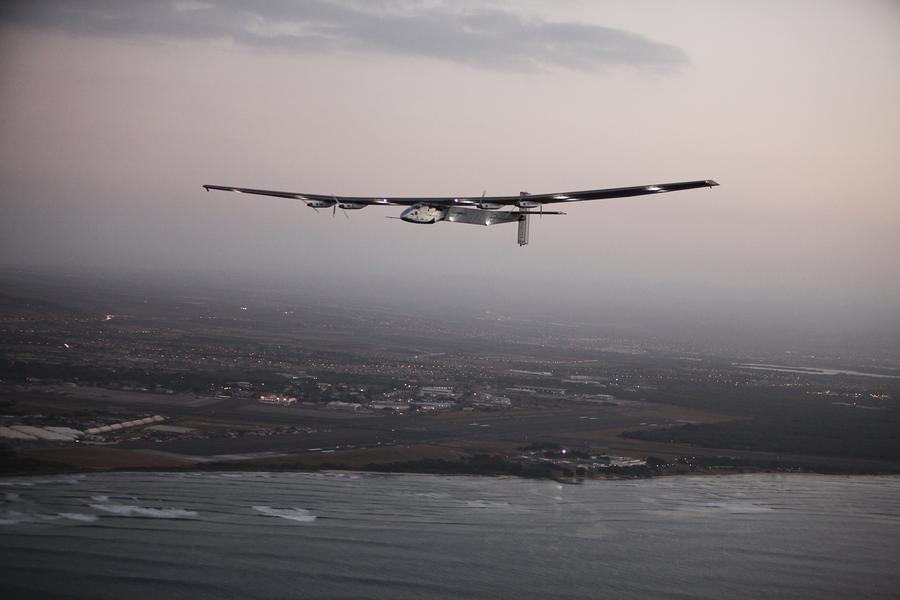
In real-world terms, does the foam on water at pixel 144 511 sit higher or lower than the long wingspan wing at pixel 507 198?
lower

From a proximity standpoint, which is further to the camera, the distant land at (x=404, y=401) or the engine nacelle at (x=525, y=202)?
the distant land at (x=404, y=401)

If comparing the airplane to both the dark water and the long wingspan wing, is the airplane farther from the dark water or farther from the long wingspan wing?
the dark water

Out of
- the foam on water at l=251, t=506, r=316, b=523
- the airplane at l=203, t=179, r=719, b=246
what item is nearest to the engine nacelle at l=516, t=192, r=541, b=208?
the airplane at l=203, t=179, r=719, b=246

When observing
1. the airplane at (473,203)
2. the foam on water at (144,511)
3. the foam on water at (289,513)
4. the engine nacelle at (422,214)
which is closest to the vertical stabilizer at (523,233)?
the airplane at (473,203)

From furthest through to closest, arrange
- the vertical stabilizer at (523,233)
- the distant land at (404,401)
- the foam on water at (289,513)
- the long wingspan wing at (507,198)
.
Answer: the distant land at (404,401) → the foam on water at (289,513) → the vertical stabilizer at (523,233) → the long wingspan wing at (507,198)

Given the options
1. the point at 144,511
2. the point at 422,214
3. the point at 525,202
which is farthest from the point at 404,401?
the point at 525,202

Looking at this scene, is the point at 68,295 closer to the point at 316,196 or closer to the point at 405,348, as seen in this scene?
the point at 405,348

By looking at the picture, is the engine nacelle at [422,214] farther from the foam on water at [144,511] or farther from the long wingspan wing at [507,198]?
the foam on water at [144,511]

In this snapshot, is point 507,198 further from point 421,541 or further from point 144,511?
point 144,511
